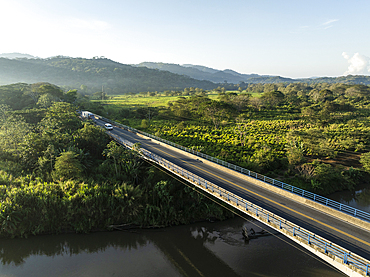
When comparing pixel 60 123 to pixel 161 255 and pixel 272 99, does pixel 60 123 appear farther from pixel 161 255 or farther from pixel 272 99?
pixel 272 99

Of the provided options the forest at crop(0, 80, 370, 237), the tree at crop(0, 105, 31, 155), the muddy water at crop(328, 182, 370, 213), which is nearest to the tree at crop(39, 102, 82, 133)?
the forest at crop(0, 80, 370, 237)

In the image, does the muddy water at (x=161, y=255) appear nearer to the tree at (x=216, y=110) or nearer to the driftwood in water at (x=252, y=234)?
the driftwood in water at (x=252, y=234)

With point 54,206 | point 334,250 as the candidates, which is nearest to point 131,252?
point 54,206

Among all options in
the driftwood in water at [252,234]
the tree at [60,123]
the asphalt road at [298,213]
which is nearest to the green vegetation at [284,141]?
the driftwood in water at [252,234]

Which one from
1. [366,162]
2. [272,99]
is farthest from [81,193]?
[272,99]

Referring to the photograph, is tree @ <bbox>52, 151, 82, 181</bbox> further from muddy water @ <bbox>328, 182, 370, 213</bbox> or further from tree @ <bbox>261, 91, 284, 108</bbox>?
tree @ <bbox>261, 91, 284, 108</bbox>
